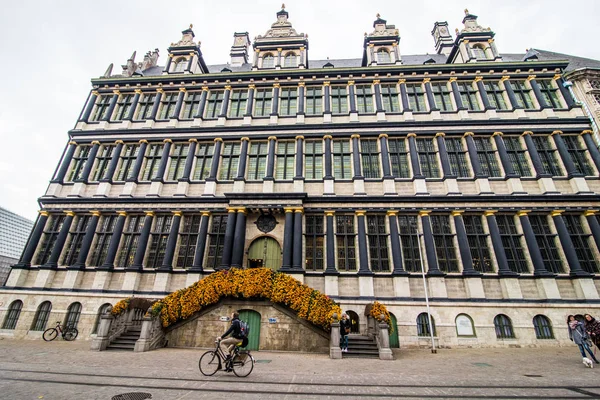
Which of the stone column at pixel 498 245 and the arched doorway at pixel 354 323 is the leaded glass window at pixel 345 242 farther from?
the stone column at pixel 498 245

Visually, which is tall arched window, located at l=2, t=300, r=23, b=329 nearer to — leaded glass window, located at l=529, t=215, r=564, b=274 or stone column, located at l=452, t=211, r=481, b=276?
stone column, located at l=452, t=211, r=481, b=276

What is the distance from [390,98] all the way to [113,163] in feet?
65.6

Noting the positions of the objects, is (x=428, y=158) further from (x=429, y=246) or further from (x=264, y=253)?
(x=264, y=253)

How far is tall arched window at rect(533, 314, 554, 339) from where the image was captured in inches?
515

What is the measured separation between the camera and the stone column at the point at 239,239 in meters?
15.1

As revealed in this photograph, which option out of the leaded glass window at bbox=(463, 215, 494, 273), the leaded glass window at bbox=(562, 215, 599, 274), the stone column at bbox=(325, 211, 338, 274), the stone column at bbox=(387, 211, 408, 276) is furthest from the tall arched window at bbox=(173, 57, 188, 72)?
the leaded glass window at bbox=(562, 215, 599, 274)

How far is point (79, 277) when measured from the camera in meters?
15.7

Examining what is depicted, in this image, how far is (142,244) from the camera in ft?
53.1

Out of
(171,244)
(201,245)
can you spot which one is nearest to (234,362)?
(201,245)

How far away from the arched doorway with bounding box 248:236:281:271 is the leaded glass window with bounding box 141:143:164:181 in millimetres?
8560

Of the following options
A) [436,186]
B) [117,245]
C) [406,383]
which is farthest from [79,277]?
[436,186]

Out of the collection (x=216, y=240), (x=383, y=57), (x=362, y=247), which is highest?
(x=383, y=57)

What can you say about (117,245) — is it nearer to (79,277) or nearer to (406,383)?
(79,277)

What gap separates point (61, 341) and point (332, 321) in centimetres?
1420
